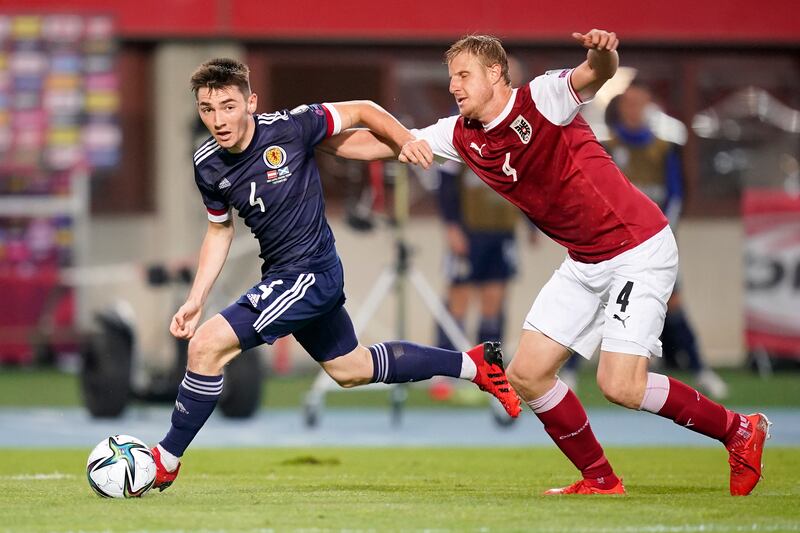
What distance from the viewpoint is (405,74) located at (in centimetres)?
1762

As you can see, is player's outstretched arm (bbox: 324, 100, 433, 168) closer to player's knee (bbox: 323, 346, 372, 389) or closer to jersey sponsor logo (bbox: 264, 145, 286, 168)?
jersey sponsor logo (bbox: 264, 145, 286, 168)

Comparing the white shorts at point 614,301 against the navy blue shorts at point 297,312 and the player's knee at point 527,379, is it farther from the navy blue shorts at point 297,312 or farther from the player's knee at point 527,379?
the navy blue shorts at point 297,312

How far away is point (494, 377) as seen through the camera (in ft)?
24.3

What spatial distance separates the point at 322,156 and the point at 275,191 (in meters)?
10.4

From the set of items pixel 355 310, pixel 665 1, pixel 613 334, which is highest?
pixel 665 1

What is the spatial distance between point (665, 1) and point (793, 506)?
1219 cm

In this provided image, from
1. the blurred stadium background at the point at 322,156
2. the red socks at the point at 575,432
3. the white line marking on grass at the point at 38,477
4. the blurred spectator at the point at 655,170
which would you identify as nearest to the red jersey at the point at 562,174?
the red socks at the point at 575,432

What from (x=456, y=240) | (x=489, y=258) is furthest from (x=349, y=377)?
(x=489, y=258)

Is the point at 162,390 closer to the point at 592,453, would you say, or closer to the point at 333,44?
the point at 592,453

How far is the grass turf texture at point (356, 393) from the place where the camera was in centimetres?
1346

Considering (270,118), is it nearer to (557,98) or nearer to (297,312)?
(297,312)

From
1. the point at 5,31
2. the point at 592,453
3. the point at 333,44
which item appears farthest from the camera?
the point at 333,44

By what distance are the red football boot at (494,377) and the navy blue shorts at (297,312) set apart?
0.69 meters

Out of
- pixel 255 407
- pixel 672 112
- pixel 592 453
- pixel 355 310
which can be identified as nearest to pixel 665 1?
pixel 672 112
